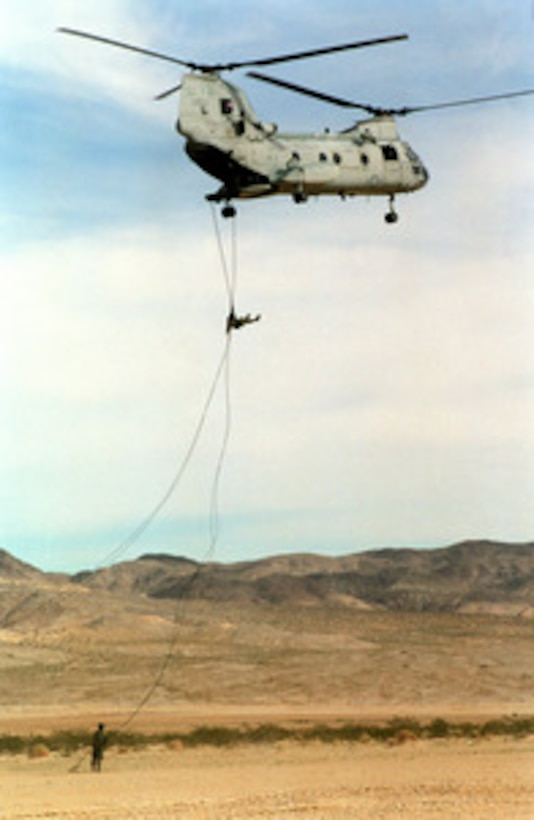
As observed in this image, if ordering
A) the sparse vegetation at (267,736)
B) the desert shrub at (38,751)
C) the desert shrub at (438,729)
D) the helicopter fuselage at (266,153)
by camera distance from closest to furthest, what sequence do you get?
the helicopter fuselage at (266,153), the desert shrub at (38,751), the sparse vegetation at (267,736), the desert shrub at (438,729)

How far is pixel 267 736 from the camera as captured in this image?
143 feet

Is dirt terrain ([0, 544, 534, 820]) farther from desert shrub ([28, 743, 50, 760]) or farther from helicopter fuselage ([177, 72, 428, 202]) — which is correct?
helicopter fuselage ([177, 72, 428, 202])

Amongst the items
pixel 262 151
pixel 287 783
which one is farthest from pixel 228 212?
pixel 287 783

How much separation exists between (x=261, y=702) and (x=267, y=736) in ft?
52.8

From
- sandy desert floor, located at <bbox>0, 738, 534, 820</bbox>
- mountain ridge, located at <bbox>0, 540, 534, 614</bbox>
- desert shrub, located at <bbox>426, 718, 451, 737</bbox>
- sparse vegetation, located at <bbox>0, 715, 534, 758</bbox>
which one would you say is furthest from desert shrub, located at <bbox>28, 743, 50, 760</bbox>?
mountain ridge, located at <bbox>0, 540, 534, 614</bbox>

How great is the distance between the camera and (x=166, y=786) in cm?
3209

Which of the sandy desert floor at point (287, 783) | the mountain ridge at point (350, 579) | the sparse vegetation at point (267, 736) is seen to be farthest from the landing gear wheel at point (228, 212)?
the mountain ridge at point (350, 579)

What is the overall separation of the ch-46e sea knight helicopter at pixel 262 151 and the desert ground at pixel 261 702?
13.6 meters

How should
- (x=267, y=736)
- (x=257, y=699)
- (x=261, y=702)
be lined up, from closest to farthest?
(x=267, y=736) < (x=261, y=702) < (x=257, y=699)

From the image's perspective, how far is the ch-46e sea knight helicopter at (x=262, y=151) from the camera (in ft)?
91.4

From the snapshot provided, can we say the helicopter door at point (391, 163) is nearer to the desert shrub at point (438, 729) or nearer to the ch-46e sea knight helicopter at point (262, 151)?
the ch-46e sea knight helicopter at point (262, 151)

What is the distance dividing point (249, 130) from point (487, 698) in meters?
39.2

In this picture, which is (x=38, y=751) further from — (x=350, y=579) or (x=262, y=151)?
(x=350, y=579)

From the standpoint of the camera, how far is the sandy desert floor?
88.2ft
